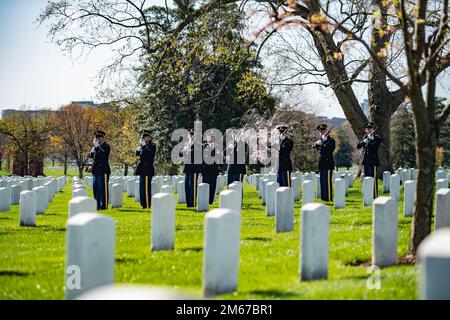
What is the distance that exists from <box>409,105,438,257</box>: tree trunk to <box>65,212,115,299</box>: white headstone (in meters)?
4.16

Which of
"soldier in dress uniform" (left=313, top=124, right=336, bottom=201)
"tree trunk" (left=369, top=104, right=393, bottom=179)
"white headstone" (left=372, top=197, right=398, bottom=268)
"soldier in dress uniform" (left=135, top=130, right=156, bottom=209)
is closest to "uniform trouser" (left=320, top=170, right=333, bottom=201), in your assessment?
"soldier in dress uniform" (left=313, top=124, right=336, bottom=201)

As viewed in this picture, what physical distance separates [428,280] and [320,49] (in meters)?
21.5

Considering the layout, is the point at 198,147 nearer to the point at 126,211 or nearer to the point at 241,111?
the point at 126,211

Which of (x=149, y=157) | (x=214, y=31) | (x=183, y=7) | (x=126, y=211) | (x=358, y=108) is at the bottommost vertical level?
(x=126, y=211)

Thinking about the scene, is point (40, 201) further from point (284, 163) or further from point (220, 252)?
point (220, 252)

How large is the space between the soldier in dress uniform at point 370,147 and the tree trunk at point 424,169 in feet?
35.2

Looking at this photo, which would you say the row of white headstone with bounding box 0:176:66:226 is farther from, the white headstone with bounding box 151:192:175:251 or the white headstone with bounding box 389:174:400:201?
the white headstone with bounding box 389:174:400:201

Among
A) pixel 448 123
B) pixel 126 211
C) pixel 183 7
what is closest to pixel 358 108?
pixel 183 7

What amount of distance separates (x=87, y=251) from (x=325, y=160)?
47.2ft

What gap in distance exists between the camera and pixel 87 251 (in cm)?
556

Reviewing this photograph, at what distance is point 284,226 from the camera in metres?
11.5

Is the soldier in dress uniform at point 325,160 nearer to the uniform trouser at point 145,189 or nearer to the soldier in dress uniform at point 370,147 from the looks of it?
the soldier in dress uniform at point 370,147

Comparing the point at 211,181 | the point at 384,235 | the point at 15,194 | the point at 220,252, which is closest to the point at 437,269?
the point at 220,252

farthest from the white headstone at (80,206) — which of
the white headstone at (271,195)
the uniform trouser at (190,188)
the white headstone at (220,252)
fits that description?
the uniform trouser at (190,188)
